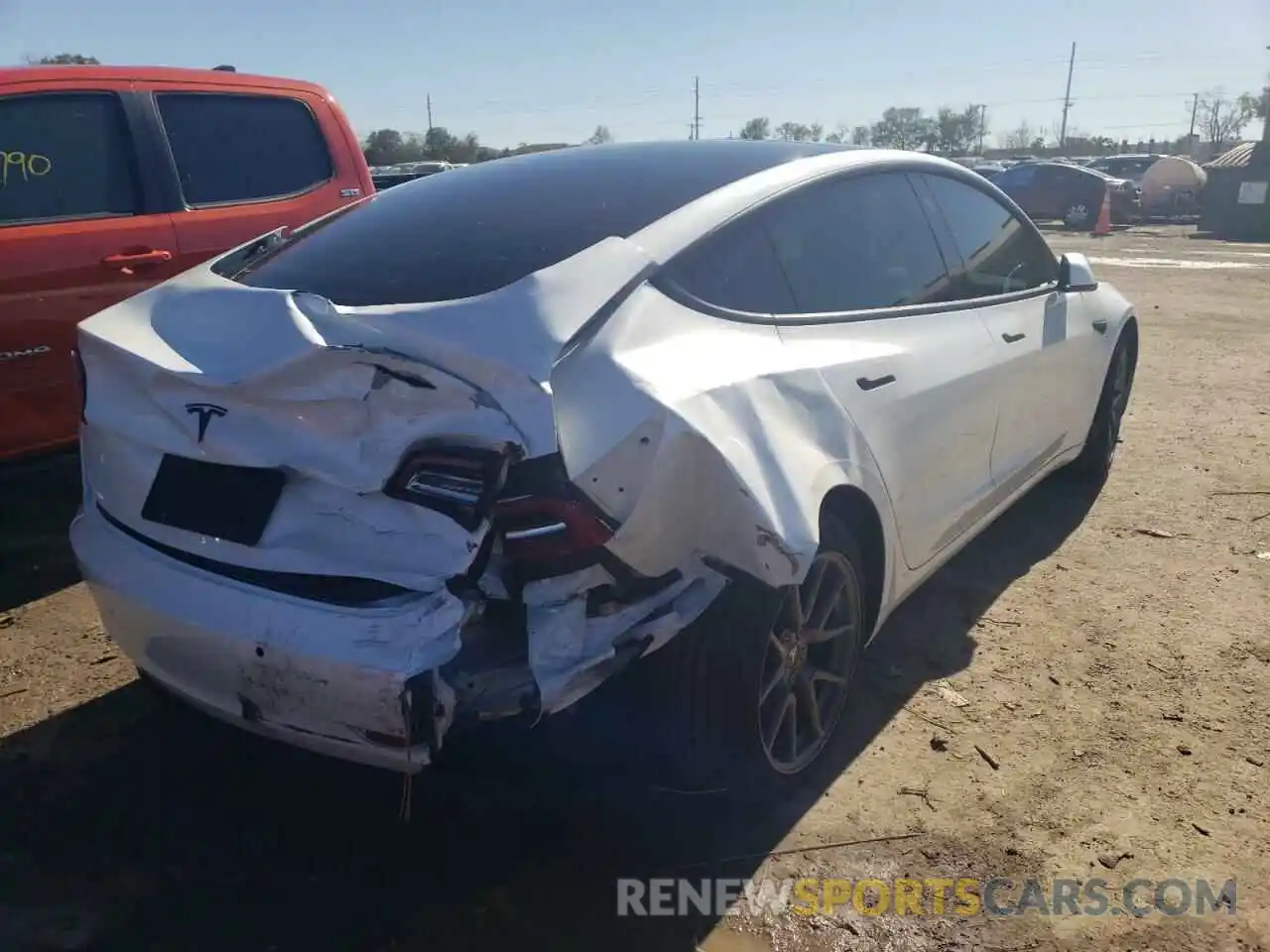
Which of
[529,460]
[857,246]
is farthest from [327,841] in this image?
[857,246]

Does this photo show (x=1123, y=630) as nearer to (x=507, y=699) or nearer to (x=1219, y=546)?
(x=1219, y=546)

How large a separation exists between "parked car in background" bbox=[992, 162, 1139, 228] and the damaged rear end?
2486 centimetres

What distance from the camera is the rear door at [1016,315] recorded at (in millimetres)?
3789

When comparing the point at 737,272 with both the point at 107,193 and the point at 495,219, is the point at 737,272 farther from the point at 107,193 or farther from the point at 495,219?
the point at 107,193

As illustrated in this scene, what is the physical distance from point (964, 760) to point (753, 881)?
847 millimetres

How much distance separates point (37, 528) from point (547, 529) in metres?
3.62

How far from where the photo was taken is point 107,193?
462 centimetres

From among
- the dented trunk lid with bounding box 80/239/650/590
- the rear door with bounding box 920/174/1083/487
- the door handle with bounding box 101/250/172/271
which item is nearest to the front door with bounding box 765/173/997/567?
the rear door with bounding box 920/174/1083/487

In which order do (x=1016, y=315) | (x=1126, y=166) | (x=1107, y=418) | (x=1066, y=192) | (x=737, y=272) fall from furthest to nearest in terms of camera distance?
1. (x=1126, y=166)
2. (x=1066, y=192)
3. (x=1107, y=418)
4. (x=1016, y=315)
5. (x=737, y=272)

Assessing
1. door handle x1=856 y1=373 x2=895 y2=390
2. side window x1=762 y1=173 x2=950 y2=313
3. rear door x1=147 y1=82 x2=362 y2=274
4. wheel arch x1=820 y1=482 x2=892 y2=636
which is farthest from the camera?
rear door x1=147 y1=82 x2=362 y2=274

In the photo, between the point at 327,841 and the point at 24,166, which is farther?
the point at 24,166

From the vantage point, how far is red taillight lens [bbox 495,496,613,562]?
6.98 ft

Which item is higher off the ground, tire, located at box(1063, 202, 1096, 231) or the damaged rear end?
the damaged rear end

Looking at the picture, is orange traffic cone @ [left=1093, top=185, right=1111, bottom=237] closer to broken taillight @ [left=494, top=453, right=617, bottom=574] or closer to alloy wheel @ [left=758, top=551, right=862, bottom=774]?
alloy wheel @ [left=758, top=551, right=862, bottom=774]
